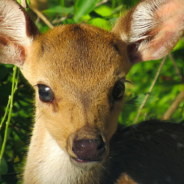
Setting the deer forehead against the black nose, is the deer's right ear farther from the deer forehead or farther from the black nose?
the black nose

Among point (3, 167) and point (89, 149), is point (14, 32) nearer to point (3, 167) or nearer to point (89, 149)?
point (89, 149)

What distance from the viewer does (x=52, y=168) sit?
3.99 metres

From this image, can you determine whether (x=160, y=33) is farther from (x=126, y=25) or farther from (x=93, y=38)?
(x=93, y=38)

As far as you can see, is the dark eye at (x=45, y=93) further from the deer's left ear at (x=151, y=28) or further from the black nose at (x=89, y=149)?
the deer's left ear at (x=151, y=28)

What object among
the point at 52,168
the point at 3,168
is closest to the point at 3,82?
the point at 3,168

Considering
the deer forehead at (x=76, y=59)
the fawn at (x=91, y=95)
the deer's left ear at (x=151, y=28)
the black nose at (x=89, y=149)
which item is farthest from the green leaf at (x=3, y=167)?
the deer's left ear at (x=151, y=28)

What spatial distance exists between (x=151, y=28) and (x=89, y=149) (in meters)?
1.46

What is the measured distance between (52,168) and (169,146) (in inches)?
46.1

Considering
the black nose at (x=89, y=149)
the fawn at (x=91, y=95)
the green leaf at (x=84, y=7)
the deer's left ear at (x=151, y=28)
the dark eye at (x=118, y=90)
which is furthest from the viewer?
the green leaf at (x=84, y=7)

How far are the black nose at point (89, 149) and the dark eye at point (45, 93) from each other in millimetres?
499

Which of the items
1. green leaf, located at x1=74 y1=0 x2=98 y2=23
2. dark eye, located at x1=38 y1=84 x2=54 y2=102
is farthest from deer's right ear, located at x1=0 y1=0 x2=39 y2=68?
green leaf, located at x1=74 y1=0 x2=98 y2=23

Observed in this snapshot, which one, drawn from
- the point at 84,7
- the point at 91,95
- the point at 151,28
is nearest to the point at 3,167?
the point at 91,95

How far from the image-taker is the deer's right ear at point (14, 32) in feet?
12.4

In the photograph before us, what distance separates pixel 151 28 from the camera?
4207mm
